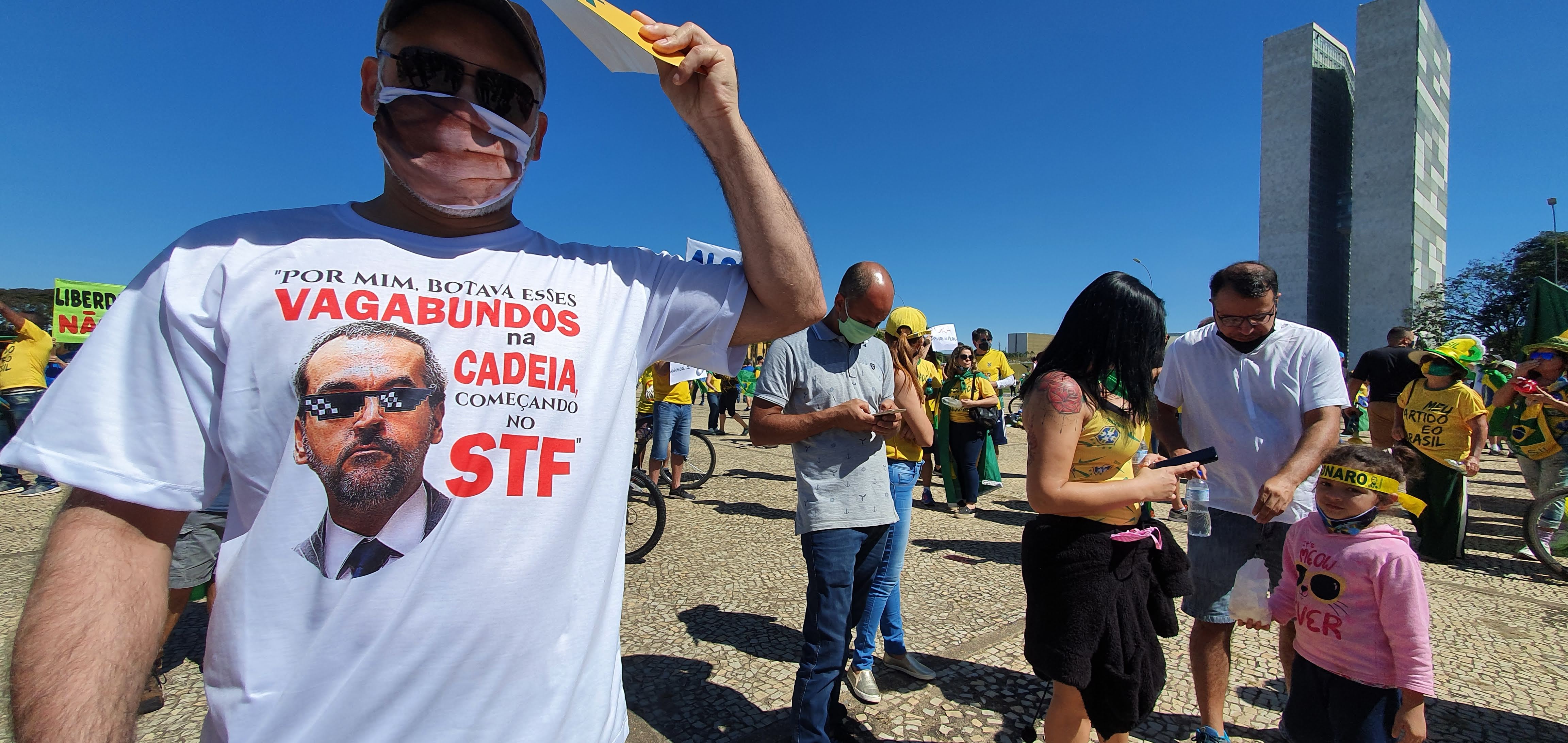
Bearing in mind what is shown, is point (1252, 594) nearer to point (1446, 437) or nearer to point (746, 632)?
point (746, 632)

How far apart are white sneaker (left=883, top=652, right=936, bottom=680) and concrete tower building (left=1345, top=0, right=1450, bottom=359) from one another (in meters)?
61.3

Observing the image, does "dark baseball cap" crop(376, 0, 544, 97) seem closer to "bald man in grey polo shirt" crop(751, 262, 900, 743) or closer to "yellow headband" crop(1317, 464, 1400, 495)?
"bald man in grey polo shirt" crop(751, 262, 900, 743)

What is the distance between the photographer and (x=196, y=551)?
114 inches

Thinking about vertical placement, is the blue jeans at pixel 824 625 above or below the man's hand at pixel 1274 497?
below

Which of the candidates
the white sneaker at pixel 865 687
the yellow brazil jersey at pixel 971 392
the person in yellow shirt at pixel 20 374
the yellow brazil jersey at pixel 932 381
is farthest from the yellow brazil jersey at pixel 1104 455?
the person in yellow shirt at pixel 20 374

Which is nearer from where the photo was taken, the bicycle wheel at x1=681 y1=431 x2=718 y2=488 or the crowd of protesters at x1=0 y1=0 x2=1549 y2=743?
the crowd of protesters at x1=0 y1=0 x2=1549 y2=743

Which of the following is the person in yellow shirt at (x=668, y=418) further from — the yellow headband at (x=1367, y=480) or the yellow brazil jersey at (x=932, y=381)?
the yellow headband at (x=1367, y=480)

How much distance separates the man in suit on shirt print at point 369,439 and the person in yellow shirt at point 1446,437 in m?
7.06

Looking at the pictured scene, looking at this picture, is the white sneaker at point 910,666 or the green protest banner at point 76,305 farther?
the green protest banner at point 76,305

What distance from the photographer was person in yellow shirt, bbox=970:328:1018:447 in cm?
757

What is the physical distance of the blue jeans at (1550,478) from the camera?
5.18 m

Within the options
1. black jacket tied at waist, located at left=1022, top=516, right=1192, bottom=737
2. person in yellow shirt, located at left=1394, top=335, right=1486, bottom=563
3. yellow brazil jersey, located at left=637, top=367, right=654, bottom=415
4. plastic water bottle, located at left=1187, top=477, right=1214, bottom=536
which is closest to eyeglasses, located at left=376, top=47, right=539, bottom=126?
black jacket tied at waist, located at left=1022, top=516, right=1192, bottom=737

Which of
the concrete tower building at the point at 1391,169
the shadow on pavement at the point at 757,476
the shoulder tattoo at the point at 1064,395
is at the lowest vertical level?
the shadow on pavement at the point at 757,476

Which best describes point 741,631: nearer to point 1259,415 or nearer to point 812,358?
point 812,358
